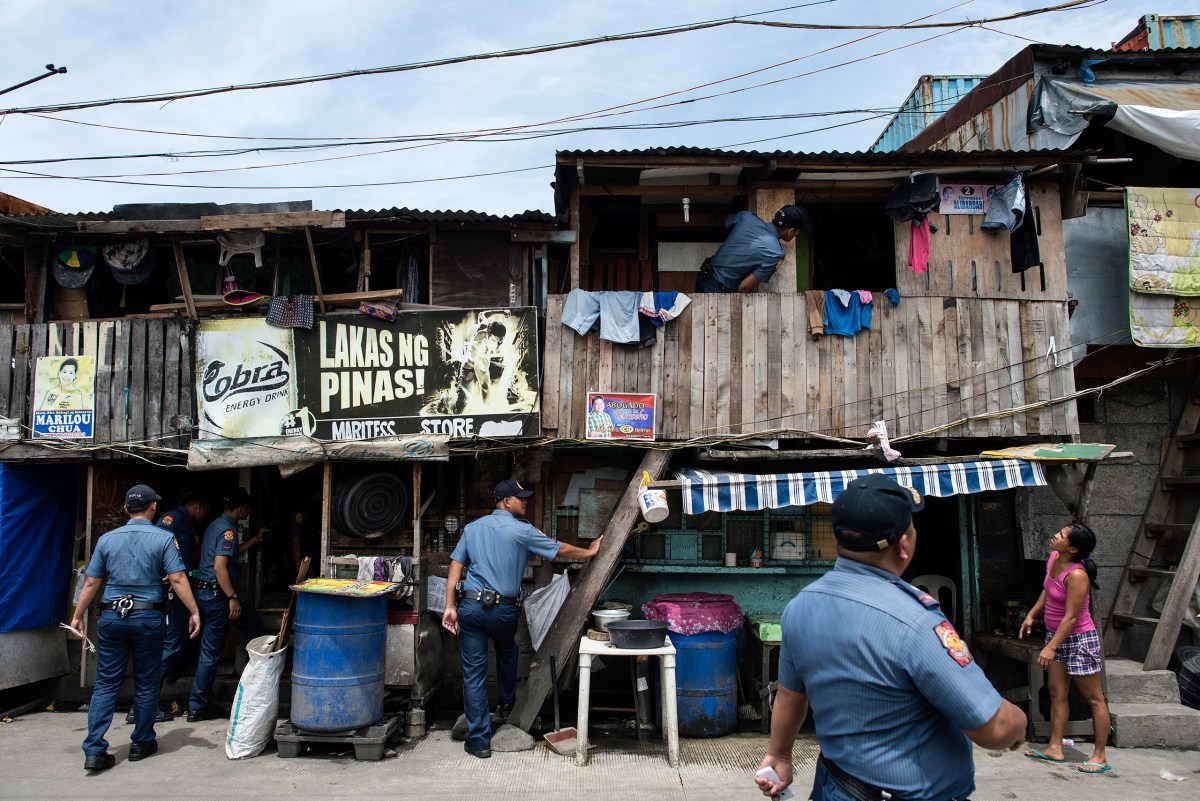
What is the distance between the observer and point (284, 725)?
7.20 m

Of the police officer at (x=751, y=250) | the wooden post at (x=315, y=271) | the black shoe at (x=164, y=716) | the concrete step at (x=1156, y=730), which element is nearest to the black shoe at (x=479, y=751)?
the wooden post at (x=315, y=271)

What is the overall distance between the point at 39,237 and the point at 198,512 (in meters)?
3.55

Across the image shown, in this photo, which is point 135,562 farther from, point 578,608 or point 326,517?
point 578,608

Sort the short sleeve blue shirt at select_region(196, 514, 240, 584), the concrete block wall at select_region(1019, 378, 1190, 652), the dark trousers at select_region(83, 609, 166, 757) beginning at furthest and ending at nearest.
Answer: the concrete block wall at select_region(1019, 378, 1190, 652), the short sleeve blue shirt at select_region(196, 514, 240, 584), the dark trousers at select_region(83, 609, 166, 757)

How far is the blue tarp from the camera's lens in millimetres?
8781

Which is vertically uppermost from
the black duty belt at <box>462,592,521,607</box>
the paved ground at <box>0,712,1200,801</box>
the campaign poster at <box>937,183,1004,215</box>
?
the campaign poster at <box>937,183,1004,215</box>

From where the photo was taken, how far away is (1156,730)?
7500mm

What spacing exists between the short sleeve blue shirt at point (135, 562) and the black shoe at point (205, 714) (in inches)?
77.2

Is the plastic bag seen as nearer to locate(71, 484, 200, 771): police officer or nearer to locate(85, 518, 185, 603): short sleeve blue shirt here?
locate(71, 484, 200, 771): police officer

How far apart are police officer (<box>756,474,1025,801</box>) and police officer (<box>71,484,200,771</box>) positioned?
592 cm

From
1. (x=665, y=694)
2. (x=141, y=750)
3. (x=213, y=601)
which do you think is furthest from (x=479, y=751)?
(x=213, y=601)

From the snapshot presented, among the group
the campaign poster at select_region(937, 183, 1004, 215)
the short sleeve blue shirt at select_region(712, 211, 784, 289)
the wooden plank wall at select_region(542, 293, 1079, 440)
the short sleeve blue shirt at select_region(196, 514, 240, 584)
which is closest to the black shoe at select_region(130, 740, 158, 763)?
the short sleeve blue shirt at select_region(196, 514, 240, 584)

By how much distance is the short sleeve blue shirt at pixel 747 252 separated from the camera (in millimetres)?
8656

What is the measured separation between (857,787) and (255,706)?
19.4 feet
